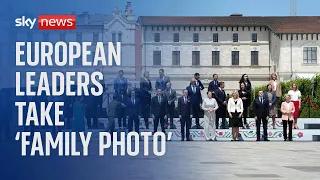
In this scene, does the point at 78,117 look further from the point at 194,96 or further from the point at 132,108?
the point at 194,96

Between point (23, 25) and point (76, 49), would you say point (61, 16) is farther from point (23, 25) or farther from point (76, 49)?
point (76, 49)

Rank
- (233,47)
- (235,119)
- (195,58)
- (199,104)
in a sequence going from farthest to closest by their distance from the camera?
1. (233,47)
2. (195,58)
3. (199,104)
4. (235,119)

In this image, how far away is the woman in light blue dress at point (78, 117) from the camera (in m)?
22.2

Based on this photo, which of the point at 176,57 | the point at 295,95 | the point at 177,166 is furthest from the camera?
the point at 176,57

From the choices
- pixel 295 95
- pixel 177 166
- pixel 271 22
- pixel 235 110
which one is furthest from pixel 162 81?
pixel 271 22

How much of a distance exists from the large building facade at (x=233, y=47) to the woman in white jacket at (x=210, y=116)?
65.4 metres

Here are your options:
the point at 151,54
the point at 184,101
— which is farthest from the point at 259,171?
the point at 151,54

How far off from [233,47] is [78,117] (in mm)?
83476

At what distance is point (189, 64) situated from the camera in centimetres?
10075

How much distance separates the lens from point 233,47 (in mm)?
105438

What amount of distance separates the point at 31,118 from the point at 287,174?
4.33 m

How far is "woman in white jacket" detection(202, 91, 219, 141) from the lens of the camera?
84.5 ft

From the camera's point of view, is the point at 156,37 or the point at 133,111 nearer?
the point at 133,111

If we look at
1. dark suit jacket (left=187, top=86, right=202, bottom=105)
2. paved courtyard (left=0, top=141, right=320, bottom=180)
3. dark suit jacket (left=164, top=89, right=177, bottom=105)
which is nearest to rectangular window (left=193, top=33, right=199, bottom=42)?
dark suit jacket (left=187, top=86, right=202, bottom=105)
